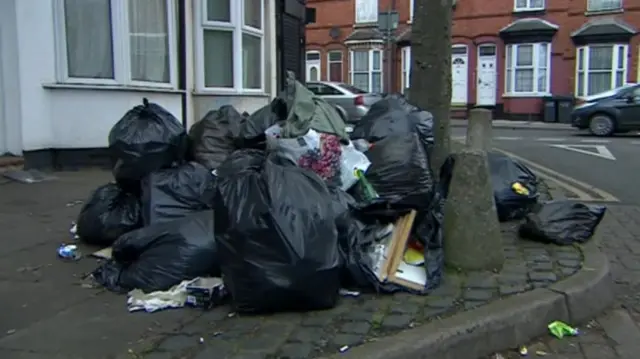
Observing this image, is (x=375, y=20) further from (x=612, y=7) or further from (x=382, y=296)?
(x=382, y=296)

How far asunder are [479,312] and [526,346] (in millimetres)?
319

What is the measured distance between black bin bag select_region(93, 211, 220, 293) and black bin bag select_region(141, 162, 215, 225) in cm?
39

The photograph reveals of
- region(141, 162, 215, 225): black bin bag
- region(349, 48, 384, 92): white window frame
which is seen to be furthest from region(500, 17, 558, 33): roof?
region(141, 162, 215, 225): black bin bag

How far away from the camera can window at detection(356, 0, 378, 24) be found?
2870 centimetres

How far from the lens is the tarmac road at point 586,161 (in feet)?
27.0

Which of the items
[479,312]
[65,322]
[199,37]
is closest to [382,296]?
[479,312]

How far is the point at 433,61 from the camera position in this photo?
5984 millimetres

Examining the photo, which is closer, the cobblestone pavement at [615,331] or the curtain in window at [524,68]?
the cobblestone pavement at [615,331]

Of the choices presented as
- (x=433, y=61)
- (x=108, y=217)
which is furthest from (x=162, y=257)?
(x=433, y=61)

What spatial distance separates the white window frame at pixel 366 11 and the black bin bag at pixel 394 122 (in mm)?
24204

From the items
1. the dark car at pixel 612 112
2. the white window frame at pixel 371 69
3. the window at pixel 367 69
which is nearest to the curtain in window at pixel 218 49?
the dark car at pixel 612 112

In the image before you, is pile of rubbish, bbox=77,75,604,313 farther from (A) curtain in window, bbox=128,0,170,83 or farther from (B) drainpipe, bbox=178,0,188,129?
(B) drainpipe, bbox=178,0,188,129

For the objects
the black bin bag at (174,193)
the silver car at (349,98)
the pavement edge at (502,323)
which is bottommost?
the pavement edge at (502,323)

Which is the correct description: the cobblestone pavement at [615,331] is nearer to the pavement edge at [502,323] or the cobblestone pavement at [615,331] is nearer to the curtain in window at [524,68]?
the pavement edge at [502,323]
